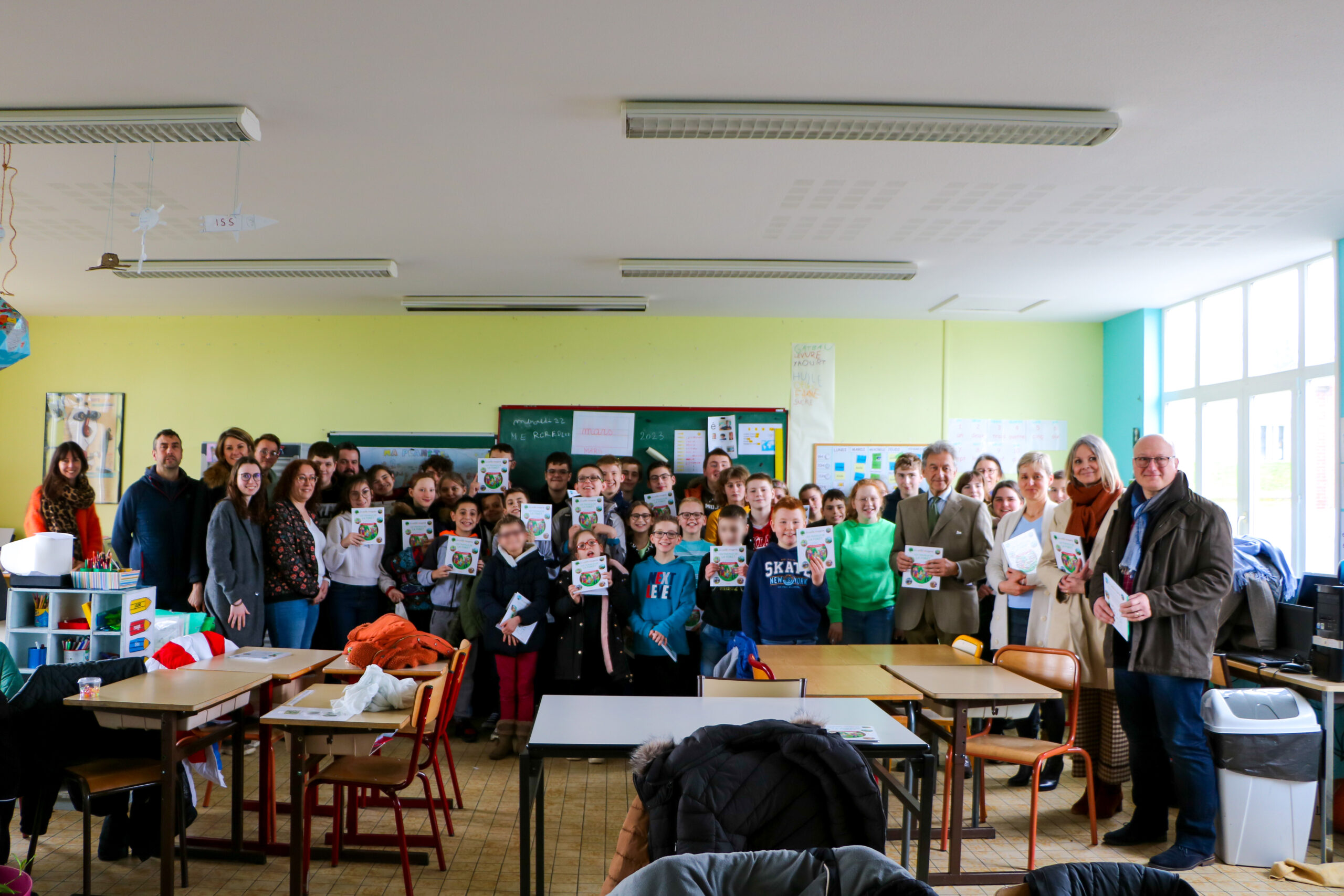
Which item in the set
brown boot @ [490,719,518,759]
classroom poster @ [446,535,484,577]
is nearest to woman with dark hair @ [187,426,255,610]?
classroom poster @ [446,535,484,577]

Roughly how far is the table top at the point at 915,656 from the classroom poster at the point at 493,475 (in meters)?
3.25

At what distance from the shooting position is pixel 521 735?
4.88 meters

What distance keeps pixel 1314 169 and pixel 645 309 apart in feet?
14.2

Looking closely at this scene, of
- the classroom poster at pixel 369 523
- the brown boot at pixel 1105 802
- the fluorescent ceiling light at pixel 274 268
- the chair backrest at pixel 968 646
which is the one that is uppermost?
the fluorescent ceiling light at pixel 274 268

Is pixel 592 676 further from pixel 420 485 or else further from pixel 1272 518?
pixel 1272 518

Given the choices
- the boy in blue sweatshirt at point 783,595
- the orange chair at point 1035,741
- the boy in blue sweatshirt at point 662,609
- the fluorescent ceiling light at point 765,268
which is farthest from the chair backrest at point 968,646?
the fluorescent ceiling light at point 765,268

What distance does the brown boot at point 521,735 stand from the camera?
191 inches

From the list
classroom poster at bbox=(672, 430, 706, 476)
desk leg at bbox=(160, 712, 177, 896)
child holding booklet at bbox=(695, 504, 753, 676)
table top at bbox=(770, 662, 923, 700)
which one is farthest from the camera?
classroom poster at bbox=(672, 430, 706, 476)

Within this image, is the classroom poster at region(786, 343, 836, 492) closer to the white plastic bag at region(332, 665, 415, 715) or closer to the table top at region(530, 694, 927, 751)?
the table top at region(530, 694, 927, 751)

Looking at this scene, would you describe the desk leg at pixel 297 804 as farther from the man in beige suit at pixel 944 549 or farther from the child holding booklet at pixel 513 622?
the man in beige suit at pixel 944 549

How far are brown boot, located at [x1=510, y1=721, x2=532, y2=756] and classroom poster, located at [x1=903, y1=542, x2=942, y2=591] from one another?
89.3 inches

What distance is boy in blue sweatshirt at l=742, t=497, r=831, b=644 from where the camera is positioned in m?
4.61

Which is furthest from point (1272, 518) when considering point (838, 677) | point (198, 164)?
point (198, 164)

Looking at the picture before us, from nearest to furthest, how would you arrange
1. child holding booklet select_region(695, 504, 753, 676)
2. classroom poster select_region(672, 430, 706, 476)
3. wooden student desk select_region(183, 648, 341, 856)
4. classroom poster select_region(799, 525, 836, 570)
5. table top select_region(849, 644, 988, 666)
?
wooden student desk select_region(183, 648, 341, 856) < table top select_region(849, 644, 988, 666) < classroom poster select_region(799, 525, 836, 570) < child holding booklet select_region(695, 504, 753, 676) < classroom poster select_region(672, 430, 706, 476)
